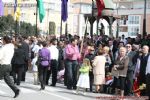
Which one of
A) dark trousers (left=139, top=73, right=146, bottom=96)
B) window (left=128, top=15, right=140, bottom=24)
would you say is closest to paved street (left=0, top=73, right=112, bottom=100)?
dark trousers (left=139, top=73, right=146, bottom=96)

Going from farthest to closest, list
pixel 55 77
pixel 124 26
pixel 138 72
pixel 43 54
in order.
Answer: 1. pixel 124 26
2. pixel 55 77
3. pixel 43 54
4. pixel 138 72

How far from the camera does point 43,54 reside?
19.4 m

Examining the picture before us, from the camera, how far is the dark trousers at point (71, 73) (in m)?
20.0

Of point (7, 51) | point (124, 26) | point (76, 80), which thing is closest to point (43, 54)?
point (76, 80)

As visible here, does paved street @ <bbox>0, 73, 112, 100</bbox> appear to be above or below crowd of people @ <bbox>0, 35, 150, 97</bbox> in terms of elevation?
below

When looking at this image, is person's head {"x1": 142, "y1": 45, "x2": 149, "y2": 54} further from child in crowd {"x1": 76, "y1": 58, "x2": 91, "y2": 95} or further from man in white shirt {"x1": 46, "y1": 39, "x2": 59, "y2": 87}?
man in white shirt {"x1": 46, "y1": 39, "x2": 59, "y2": 87}

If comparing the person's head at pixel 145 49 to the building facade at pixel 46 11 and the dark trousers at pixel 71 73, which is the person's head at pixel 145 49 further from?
the building facade at pixel 46 11

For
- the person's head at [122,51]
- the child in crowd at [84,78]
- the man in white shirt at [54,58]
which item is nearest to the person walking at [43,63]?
the man in white shirt at [54,58]

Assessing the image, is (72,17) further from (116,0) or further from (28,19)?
(116,0)

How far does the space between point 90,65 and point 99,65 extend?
2.57 feet

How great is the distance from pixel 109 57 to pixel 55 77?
8.32 ft

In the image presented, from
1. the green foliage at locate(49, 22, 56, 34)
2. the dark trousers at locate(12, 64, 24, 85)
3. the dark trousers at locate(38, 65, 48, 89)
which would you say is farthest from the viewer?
the green foliage at locate(49, 22, 56, 34)

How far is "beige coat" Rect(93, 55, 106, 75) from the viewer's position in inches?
725

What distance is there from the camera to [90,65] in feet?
62.9
